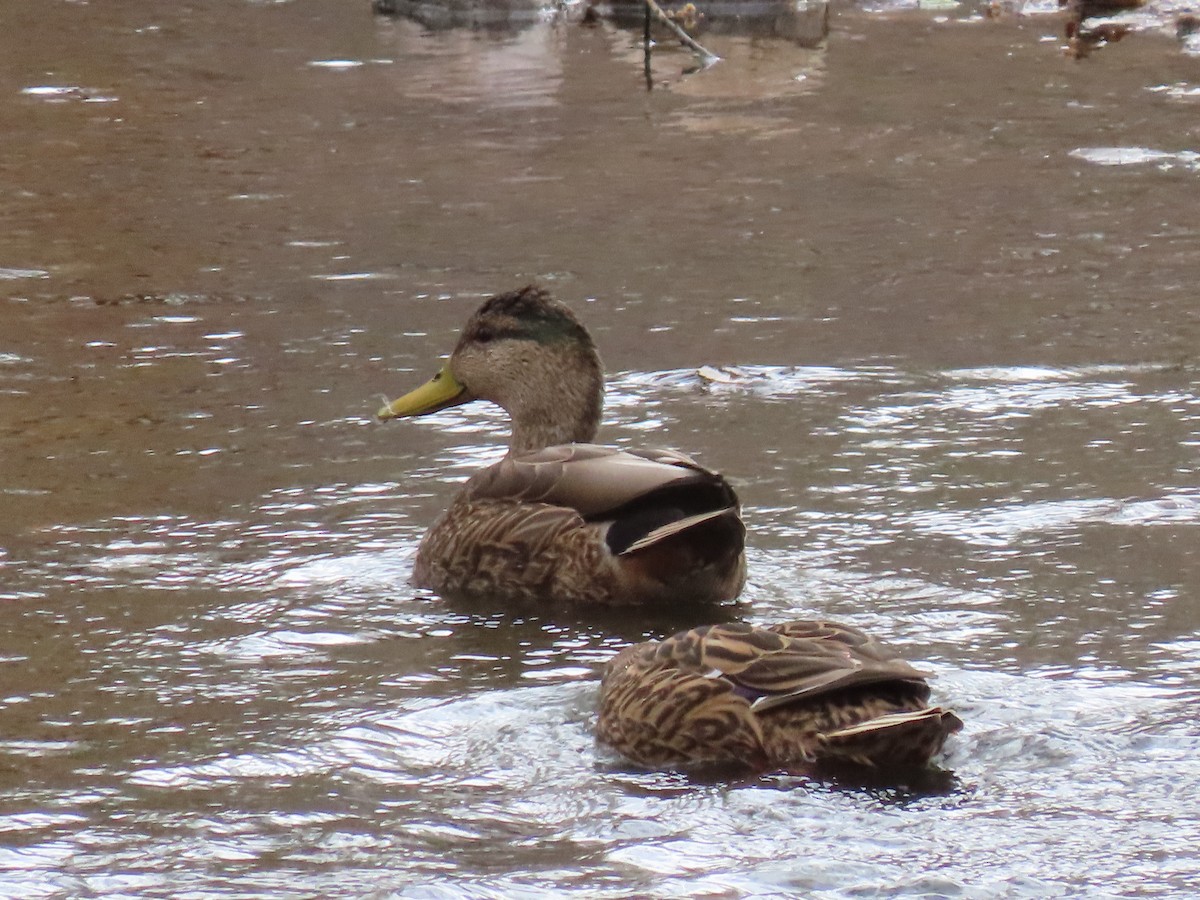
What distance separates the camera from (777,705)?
4.95 meters

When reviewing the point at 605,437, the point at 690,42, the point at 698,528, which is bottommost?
the point at 605,437

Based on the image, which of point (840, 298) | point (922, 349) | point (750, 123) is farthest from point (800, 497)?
point (750, 123)

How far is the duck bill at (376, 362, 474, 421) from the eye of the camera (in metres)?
7.56

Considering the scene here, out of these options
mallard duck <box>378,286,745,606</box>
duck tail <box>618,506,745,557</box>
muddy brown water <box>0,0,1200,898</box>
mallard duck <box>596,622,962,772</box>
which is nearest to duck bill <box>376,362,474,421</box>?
muddy brown water <box>0,0,1200,898</box>

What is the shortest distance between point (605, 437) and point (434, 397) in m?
0.74

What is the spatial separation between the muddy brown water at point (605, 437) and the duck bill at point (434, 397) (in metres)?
0.27

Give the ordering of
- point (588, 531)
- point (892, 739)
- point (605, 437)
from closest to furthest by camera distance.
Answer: point (892, 739) < point (588, 531) < point (605, 437)

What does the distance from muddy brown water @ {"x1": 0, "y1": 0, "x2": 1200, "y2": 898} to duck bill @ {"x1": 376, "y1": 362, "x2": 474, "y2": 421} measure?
0.27 metres

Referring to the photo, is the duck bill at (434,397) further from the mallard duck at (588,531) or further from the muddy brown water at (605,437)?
the mallard duck at (588,531)

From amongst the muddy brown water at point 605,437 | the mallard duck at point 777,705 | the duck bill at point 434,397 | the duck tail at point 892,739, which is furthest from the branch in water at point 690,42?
the duck tail at point 892,739

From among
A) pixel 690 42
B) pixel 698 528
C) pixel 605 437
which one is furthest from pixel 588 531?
pixel 690 42

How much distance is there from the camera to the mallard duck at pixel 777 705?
4883 millimetres

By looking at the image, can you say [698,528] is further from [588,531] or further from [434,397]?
[434,397]

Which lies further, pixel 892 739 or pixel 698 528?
pixel 698 528
